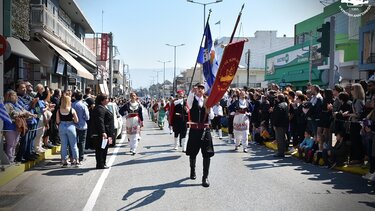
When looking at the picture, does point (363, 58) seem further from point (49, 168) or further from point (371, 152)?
point (49, 168)

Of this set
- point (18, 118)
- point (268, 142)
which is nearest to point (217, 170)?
point (18, 118)

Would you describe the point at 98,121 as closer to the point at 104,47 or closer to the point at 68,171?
the point at 68,171

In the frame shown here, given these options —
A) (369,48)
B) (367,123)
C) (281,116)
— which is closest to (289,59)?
(369,48)

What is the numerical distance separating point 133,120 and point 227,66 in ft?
Answer: 19.9

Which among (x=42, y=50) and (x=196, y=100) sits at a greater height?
(x=42, y=50)

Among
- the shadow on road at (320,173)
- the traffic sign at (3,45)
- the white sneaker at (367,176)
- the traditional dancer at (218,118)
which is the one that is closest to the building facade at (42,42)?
the traffic sign at (3,45)

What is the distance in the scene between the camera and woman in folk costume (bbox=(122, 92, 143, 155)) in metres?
13.2

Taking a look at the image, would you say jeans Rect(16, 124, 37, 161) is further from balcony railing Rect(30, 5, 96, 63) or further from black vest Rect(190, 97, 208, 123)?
balcony railing Rect(30, 5, 96, 63)

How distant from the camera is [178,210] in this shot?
256 inches

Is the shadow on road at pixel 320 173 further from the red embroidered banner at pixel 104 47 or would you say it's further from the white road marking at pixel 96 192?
the red embroidered banner at pixel 104 47

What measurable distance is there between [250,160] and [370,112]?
3.46 meters

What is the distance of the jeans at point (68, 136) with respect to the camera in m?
10.6

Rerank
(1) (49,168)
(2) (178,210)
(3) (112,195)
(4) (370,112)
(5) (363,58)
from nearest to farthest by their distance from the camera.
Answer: (2) (178,210), (3) (112,195), (4) (370,112), (1) (49,168), (5) (363,58)

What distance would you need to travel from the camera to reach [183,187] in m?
8.20
